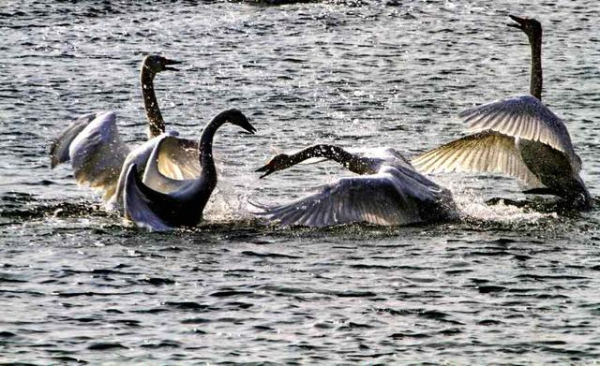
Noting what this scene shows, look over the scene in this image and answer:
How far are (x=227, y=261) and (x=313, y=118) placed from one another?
21.5 ft

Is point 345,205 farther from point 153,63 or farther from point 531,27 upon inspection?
point 531,27

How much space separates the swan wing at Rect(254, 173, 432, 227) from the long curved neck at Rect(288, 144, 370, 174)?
872 mm

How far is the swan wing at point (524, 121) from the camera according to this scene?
14.9m

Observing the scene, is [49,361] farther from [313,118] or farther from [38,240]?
[313,118]

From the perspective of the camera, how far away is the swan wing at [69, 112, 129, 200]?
1472 cm

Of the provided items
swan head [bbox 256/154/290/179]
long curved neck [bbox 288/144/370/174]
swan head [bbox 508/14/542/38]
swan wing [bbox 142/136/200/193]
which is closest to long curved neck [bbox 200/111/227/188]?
swan wing [bbox 142/136/200/193]

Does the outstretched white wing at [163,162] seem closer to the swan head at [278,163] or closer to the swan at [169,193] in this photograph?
the swan at [169,193]

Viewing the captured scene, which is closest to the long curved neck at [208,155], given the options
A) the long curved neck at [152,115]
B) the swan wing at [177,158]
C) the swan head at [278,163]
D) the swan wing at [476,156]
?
the swan wing at [177,158]

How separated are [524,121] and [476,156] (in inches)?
63.2

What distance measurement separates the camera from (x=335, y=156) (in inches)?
594

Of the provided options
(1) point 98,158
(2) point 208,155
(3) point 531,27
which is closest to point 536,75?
(3) point 531,27

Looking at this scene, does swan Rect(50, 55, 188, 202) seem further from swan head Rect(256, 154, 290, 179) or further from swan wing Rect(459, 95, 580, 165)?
swan wing Rect(459, 95, 580, 165)

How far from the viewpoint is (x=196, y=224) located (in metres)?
14.3

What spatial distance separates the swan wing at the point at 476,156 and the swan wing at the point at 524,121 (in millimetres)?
1384
